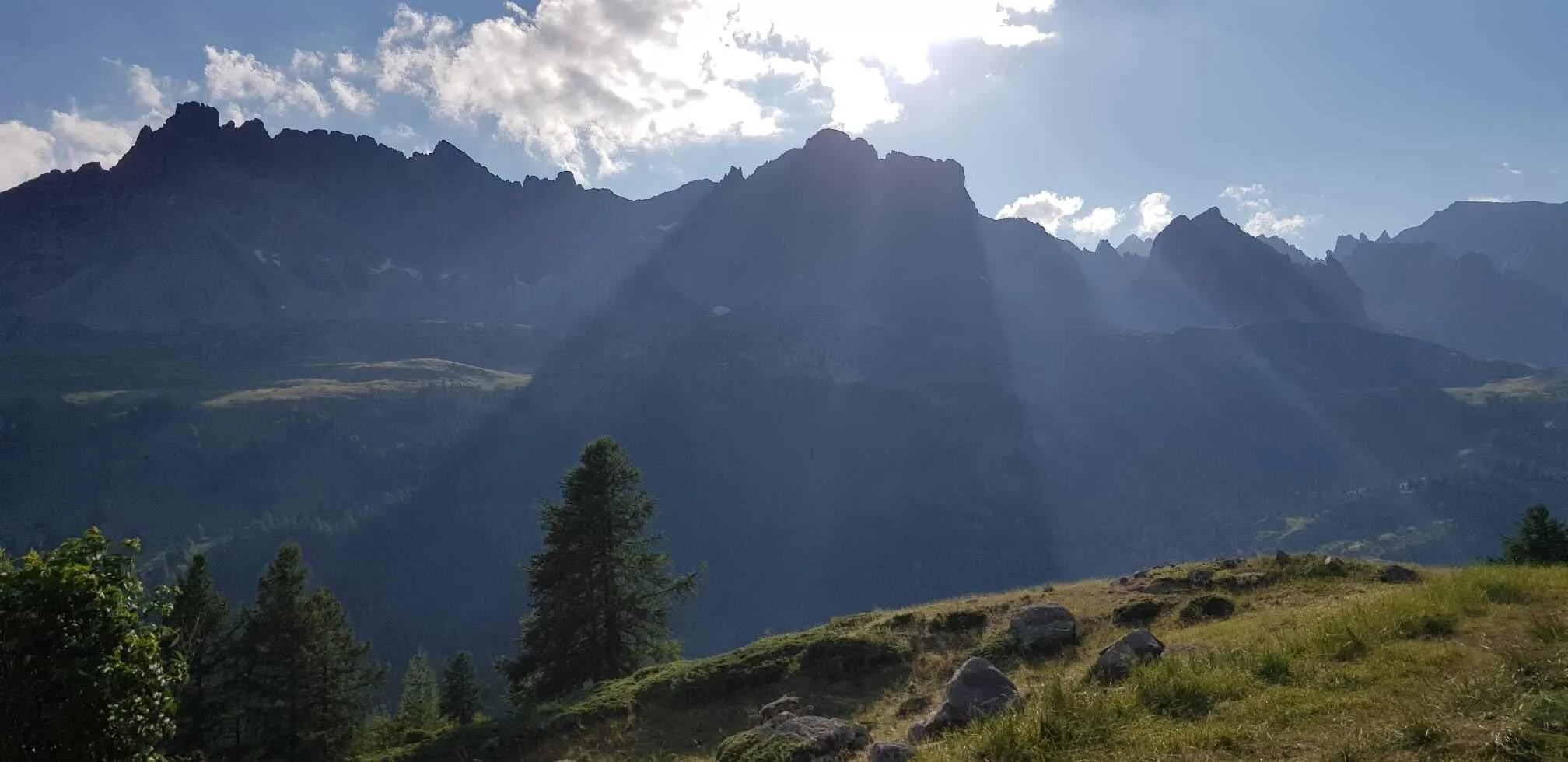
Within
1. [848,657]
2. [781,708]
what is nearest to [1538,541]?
[848,657]

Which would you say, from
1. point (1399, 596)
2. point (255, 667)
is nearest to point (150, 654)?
point (1399, 596)

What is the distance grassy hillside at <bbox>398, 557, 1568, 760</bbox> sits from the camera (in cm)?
1027

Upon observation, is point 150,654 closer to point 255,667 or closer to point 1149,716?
point 1149,716

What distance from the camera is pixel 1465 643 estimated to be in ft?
44.5

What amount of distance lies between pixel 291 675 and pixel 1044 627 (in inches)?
1435

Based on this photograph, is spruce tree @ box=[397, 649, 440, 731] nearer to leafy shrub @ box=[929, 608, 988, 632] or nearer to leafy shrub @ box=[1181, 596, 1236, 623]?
leafy shrub @ box=[929, 608, 988, 632]

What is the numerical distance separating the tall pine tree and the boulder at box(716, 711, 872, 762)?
2862cm

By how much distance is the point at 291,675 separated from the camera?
38594 millimetres

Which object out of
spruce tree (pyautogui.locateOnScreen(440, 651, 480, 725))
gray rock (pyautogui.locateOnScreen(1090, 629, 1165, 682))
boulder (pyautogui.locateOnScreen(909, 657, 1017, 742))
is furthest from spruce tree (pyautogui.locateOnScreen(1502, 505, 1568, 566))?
spruce tree (pyautogui.locateOnScreen(440, 651, 480, 725))

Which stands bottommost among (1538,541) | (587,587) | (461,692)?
(461,692)

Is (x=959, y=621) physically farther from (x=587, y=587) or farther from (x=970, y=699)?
(x=587, y=587)

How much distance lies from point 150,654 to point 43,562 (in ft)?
6.71

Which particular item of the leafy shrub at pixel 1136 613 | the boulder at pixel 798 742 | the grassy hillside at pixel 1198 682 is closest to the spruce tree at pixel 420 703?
the grassy hillside at pixel 1198 682

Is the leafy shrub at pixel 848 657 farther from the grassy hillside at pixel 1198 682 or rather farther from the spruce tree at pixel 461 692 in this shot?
the spruce tree at pixel 461 692
